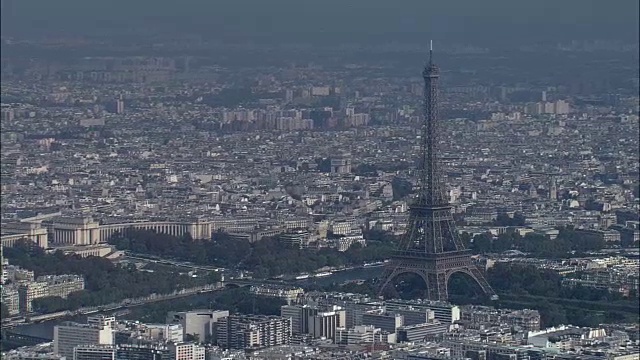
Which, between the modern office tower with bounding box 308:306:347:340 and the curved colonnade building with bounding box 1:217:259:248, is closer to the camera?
the modern office tower with bounding box 308:306:347:340

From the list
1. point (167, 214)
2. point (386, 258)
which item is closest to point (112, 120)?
point (167, 214)

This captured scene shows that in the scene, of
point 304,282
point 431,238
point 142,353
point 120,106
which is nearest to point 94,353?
point 142,353

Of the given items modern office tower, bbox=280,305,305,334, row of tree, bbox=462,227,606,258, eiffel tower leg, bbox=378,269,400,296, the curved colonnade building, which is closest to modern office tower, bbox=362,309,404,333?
modern office tower, bbox=280,305,305,334

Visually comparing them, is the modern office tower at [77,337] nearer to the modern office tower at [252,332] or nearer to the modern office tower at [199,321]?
the modern office tower at [199,321]

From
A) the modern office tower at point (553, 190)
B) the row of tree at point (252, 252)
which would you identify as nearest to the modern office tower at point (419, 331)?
the row of tree at point (252, 252)

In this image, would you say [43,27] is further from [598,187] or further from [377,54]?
[598,187]

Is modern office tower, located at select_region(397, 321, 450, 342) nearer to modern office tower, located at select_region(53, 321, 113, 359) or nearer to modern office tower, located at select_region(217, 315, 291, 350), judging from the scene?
modern office tower, located at select_region(217, 315, 291, 350)

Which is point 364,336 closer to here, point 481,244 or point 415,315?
point 415,315
